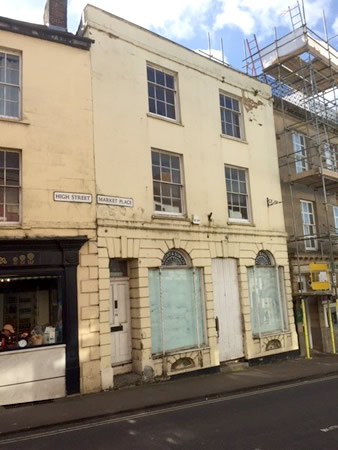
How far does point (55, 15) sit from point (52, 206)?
6.05 m

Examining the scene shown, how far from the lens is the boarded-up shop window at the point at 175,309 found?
11.2 m

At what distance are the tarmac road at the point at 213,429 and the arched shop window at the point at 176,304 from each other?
295 centimetres

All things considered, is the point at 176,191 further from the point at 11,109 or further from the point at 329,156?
the point at 329,156

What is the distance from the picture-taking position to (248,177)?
14.6 metres

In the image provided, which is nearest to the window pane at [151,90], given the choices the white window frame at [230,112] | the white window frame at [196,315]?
the white window frame at [230,112]

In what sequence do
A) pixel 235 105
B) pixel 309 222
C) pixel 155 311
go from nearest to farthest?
1. pixel 155 311
2. pixel 235 105
3. pixel 309 222

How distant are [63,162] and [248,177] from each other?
7263 mm

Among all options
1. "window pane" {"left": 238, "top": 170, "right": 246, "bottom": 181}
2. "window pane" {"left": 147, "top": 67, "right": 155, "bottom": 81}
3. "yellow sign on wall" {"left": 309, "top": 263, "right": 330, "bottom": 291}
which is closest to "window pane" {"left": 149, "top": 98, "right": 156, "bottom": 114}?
"window pane" {"left": 147, "top": 67, "right": 155, "bottom": 81}

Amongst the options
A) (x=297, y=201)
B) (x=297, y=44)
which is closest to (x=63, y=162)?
(x=297, y=201)

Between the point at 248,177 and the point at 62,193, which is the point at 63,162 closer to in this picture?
the point at 62,193

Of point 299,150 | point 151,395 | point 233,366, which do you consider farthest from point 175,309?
point 299,150

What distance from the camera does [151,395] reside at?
358 inches

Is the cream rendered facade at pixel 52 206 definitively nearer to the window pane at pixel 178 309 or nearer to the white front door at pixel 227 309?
the window pane at pixel 178 309

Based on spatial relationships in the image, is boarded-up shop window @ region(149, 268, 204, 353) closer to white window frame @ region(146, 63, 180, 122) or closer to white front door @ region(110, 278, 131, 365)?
white front door @ region(110, 278, 131, 365)
